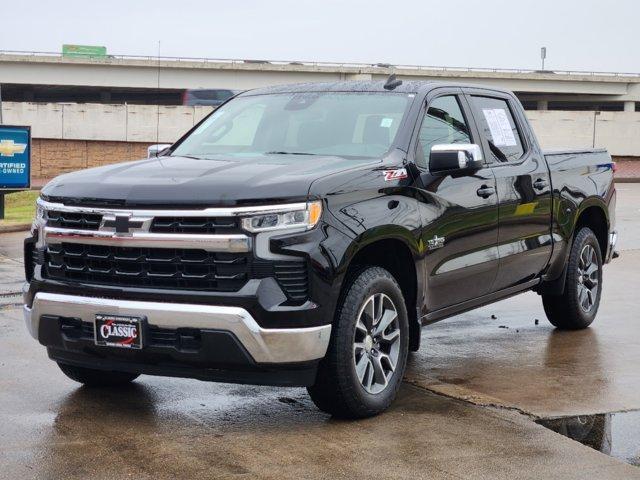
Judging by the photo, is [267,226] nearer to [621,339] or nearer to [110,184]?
[110,184]

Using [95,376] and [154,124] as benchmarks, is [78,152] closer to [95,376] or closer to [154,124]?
[154,124]

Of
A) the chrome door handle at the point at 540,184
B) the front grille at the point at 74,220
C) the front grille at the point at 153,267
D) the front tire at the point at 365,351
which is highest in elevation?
the chrome door handle at the point at 540,184

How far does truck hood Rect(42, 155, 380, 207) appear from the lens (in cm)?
557

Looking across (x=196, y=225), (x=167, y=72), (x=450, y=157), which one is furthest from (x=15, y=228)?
(x=167, y=72)

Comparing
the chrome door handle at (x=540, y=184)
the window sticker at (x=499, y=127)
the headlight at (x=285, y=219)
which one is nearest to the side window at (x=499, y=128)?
the window sticker at (x=499, y=127)

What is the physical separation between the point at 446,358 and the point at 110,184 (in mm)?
3058

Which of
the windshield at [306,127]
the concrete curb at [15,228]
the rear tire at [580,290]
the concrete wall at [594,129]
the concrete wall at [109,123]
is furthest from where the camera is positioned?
the concrete wall at [109,123]

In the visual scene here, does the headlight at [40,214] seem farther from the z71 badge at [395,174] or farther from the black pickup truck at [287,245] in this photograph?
the z71 badge at [395,174]

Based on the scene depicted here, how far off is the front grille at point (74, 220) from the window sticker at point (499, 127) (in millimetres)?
3139

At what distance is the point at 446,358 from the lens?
7867mm

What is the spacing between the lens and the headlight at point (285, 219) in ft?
18.1

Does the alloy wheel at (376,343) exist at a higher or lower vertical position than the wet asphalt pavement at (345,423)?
higher

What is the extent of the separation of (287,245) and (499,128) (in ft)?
9.63

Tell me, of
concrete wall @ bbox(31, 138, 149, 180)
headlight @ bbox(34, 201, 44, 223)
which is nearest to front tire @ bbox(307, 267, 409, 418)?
headlight @ bbox(34, 201, 44, 223)
